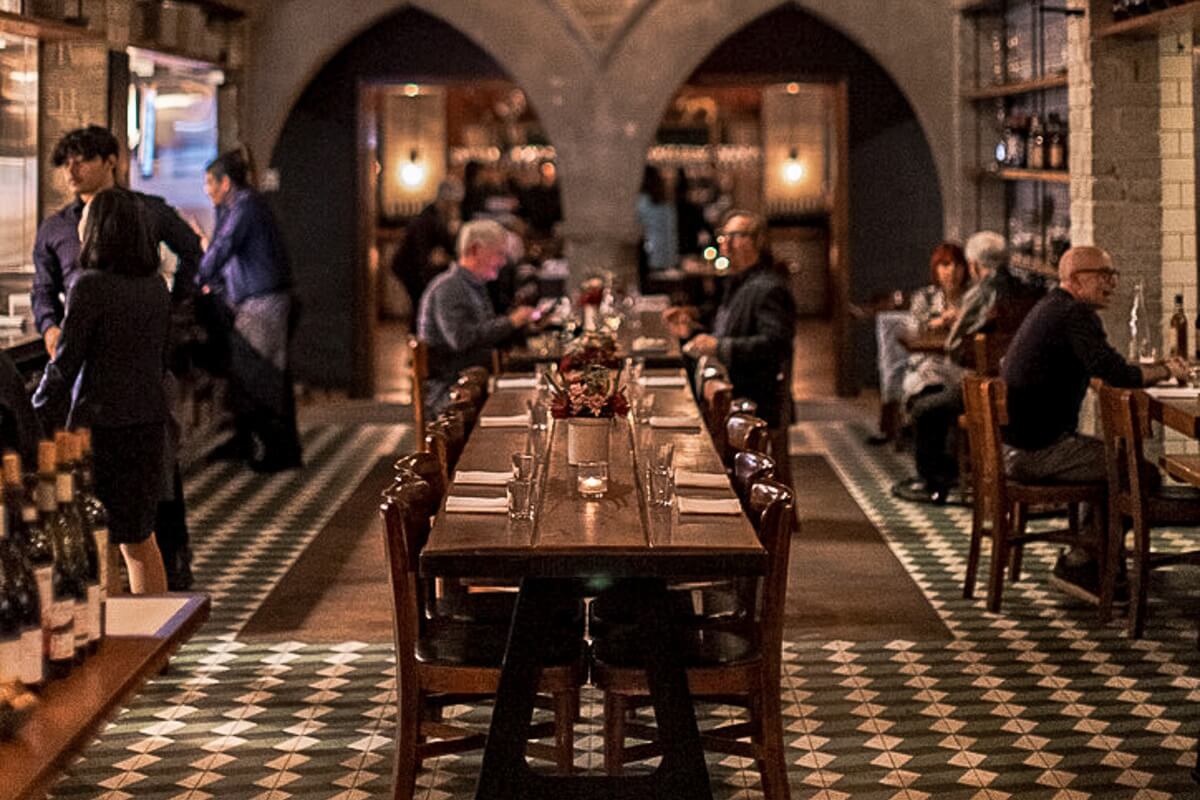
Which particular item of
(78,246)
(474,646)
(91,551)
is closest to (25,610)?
(91,551)

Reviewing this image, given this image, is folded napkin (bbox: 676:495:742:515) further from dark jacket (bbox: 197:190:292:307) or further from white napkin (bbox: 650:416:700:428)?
dark jacket (bbox: 197:190:292:307)

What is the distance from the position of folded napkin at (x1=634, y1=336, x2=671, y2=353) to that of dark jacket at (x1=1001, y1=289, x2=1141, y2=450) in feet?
A: 7.99

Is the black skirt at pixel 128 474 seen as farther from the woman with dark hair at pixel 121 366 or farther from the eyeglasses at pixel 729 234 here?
the eyeglasses at pixel 729 234

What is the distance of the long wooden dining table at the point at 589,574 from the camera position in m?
Result: 4.82

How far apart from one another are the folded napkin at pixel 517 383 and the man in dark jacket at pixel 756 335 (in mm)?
977

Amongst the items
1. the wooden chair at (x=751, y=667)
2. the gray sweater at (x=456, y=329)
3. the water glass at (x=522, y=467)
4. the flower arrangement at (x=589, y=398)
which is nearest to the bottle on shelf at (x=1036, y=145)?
the gray sweater at (x=456, y=329)

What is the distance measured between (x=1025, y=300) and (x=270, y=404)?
4387 mm

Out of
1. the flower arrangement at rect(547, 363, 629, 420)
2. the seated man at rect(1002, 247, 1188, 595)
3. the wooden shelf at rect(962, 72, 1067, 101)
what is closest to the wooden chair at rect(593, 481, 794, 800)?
the flower arrangement at rect(547, 363, 629, 420)

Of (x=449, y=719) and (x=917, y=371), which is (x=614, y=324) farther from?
(x=449, y=719)

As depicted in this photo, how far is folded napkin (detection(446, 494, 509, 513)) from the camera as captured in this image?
533 centimetres

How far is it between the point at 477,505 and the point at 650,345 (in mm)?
5055

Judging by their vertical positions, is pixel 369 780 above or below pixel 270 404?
below

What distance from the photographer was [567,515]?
527 centimetres

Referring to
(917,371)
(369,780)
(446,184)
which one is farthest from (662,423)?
(446,184)
